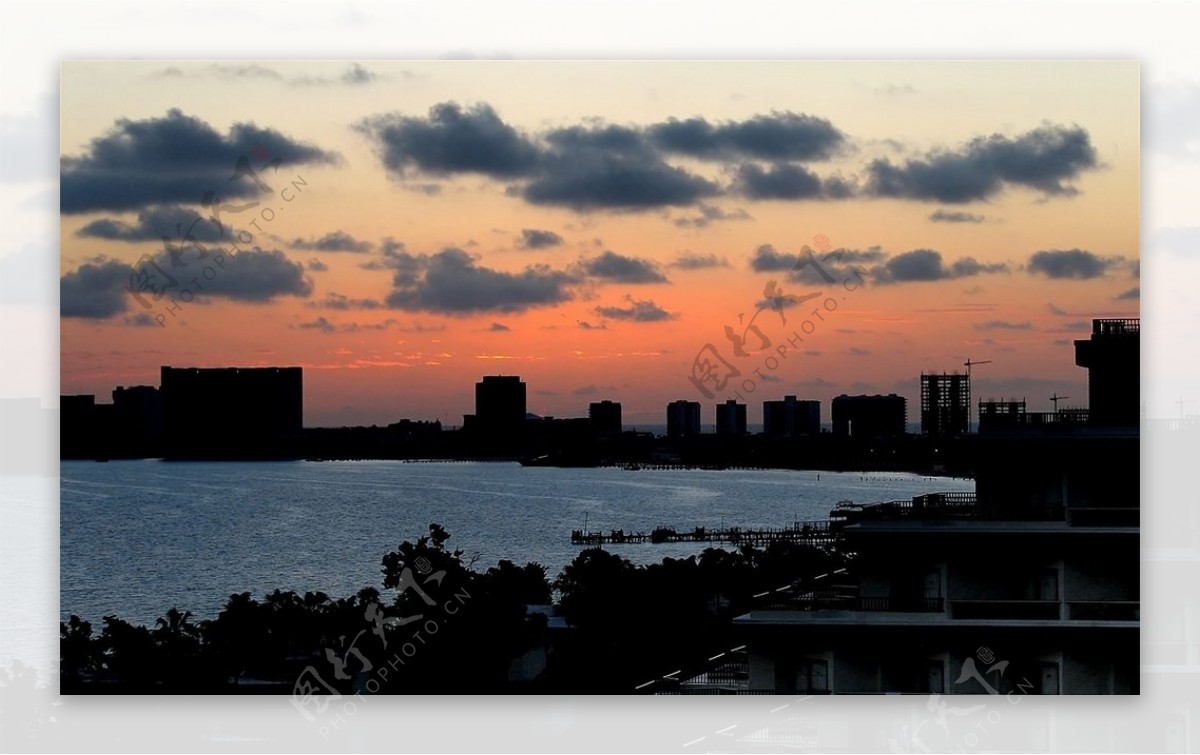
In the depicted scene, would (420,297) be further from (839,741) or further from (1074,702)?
(1074,702)

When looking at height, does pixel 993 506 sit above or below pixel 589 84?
below

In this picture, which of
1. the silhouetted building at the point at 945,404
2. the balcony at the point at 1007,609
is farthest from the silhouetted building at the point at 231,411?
the balcony at the point at 1007,609

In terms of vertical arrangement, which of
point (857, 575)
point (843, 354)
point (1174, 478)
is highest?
point (843, 354)

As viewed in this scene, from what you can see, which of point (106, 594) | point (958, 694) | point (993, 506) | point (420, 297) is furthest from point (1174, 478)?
point (106, 594)

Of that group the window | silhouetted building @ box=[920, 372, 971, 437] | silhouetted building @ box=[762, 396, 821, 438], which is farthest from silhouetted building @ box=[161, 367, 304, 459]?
silhouetted building @ box=[920, 372, 971, 437]

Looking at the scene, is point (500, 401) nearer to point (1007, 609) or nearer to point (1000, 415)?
point (1000, 415)

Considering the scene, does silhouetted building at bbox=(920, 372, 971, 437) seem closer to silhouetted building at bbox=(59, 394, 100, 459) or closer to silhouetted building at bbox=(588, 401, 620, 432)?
silhouetted building at bbox=(588, 401, 620, 432)
